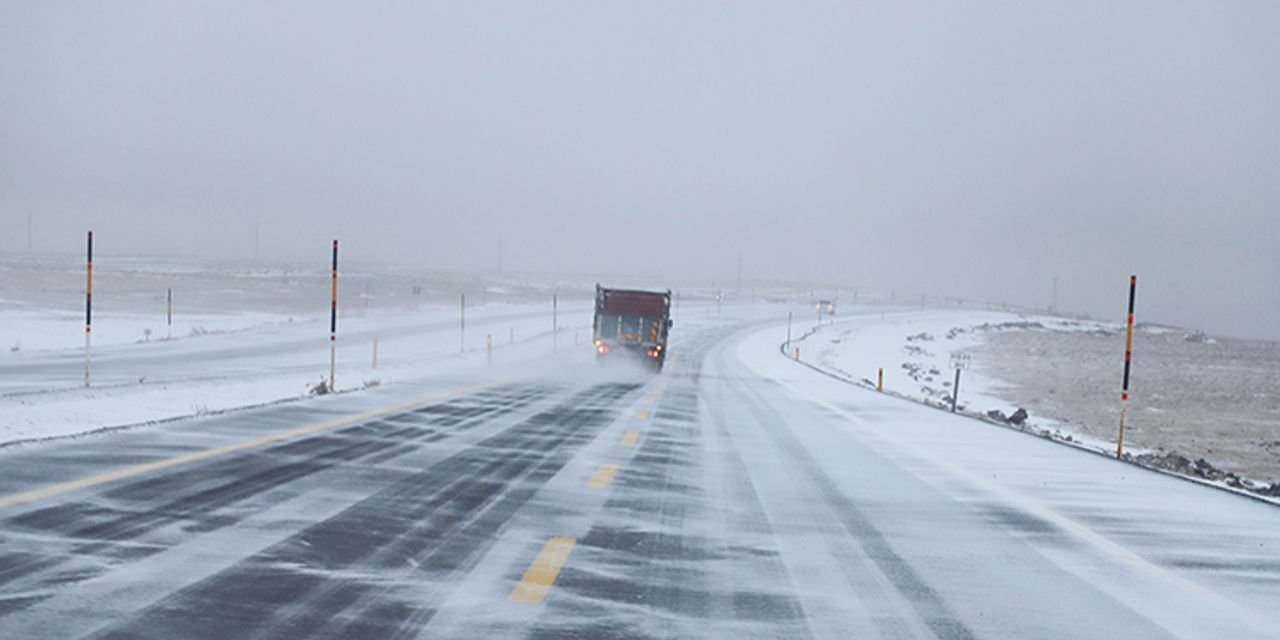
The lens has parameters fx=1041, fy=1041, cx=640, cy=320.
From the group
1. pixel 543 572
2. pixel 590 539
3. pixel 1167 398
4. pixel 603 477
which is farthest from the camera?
pixel 1167 398

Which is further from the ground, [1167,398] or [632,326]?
[632,326]

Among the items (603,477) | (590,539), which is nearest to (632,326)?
(603,477)

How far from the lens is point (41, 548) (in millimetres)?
→ 6371

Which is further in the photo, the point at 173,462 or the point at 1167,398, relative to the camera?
the point at 1167,398

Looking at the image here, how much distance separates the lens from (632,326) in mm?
39375

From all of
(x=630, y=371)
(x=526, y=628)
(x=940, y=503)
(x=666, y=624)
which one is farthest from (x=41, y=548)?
(x=630, y=371)

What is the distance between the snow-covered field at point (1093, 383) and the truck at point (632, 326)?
8215 mm

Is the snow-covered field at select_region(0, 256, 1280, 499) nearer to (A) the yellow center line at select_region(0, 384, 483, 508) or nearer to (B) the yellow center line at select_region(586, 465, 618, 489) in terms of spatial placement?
(A) the yellow center line at select_region(0, 384, 483, 508)

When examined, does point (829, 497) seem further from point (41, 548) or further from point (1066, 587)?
point (41, 548)

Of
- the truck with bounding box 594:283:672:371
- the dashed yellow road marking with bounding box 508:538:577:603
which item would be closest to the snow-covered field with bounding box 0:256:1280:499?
the truck with bounding box 594:283:672:371

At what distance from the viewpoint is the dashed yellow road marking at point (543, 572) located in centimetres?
595

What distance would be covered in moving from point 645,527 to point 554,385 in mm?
19787

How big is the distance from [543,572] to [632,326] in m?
32.9

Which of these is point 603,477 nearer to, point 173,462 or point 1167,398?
point 173,462
